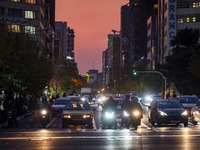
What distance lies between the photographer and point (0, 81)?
32.8m

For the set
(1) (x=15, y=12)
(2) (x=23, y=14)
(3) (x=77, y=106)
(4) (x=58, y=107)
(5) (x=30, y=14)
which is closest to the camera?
(3) (x=77, y=106)

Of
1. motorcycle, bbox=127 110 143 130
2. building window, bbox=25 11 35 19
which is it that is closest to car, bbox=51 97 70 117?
motorcycle, bbox=127 110 143 130

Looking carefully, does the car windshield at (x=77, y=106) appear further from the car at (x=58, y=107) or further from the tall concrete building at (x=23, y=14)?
the tall concrete building at (x=23, y=14)

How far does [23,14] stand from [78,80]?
111 feet

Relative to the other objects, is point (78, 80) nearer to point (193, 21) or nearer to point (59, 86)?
point (59, 86)

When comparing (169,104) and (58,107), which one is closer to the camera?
(169,104)

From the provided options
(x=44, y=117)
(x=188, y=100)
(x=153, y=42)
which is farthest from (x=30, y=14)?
(x=44, y=117)

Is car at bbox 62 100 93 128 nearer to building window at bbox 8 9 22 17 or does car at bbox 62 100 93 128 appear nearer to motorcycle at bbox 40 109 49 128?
motorcycle at bbox 40 109 49 128

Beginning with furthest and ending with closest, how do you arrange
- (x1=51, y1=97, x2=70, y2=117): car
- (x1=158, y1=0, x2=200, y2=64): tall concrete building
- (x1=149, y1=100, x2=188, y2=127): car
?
1. (x1=158, y1=0, x2=200, y2=64): tall concrete building
2. (x1=51, y1=97, x2=70, y2=117): car
3. (x1=149, y1=100, x2=188, y2=127): car

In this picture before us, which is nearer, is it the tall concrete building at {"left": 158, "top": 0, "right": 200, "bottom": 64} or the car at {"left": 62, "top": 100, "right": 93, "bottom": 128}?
the car at {"left": 62, "top": 100, "right": 93, "bottom": 128}

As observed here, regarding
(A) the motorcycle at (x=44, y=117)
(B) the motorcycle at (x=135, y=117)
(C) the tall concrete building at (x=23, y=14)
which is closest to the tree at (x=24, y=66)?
(A) the motorcycle at (x=44, y=117)

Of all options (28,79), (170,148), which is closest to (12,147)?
(170,148)

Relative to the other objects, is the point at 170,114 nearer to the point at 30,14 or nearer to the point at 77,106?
the point at 77,106

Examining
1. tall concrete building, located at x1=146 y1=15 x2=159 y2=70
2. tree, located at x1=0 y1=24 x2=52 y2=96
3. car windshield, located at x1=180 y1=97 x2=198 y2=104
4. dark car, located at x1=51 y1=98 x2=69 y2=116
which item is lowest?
dark car, located at x1=51 y1=98 x2=69 y2=116
